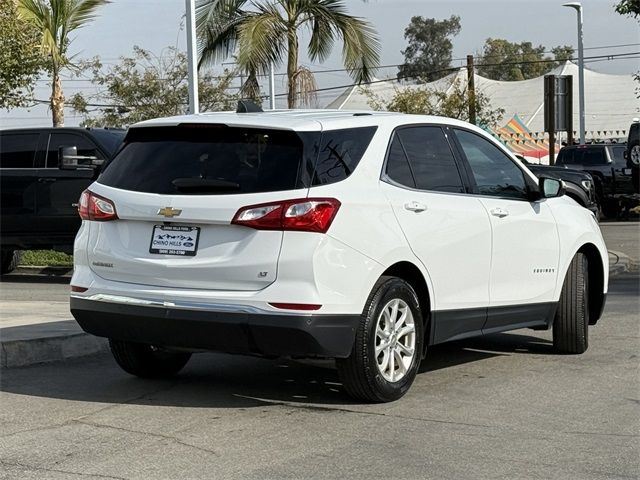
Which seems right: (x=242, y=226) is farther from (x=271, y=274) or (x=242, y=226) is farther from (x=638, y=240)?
(x=638, y=240)

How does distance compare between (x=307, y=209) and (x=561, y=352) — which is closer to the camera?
(x=307, y=209)

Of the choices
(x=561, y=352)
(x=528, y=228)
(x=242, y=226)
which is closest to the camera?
(x=242, y=226)

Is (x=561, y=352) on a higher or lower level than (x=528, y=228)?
lower

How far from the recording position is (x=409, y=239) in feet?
22.9

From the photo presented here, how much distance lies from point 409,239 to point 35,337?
3.24m

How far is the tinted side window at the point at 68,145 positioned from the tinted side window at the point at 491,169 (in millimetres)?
7592

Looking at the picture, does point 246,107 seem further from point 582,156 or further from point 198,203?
point 582,156

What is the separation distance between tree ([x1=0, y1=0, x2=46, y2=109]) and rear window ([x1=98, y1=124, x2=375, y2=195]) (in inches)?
596

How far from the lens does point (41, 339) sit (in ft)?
27.9

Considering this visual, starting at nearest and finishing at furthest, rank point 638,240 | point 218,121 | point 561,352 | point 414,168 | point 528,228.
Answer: point 218,121 < point 414,168 < point 528,228 < point 561,352 < point 638,240

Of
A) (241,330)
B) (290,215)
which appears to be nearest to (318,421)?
(241,330)

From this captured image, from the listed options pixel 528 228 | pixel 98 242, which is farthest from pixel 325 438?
pixel 528 228

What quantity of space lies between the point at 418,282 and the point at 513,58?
329ft

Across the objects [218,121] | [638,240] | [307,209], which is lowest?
[638,240]
